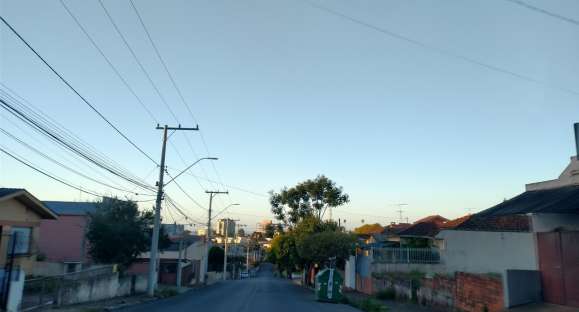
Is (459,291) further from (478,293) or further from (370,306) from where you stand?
(370,306)

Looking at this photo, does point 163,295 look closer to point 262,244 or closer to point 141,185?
point 141,185

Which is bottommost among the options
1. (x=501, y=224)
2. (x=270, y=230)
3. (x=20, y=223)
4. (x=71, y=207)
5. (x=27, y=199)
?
(x=20, y=223)

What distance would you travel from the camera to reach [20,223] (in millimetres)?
23422

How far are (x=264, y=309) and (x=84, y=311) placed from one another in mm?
7337

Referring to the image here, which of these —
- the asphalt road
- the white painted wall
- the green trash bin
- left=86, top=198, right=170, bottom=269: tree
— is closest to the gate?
the asphalt road

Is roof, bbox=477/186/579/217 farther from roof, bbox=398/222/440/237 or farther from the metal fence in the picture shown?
roof, bbox=398/222/440/237

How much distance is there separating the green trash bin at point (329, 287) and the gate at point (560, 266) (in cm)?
1368

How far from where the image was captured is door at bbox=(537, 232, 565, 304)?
14.9 meters

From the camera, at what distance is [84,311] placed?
17312 millimetres

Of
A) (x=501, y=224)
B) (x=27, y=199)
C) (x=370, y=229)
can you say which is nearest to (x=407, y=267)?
(x=501, y=224)

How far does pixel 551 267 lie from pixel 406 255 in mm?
20230

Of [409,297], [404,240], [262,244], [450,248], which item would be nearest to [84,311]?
[409,297]

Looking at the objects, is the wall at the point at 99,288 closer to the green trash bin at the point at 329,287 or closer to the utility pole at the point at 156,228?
the utility pole at the point at 156,228

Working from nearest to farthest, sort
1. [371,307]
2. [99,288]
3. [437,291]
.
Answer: [437,291] < [371,307] < [99,288]
